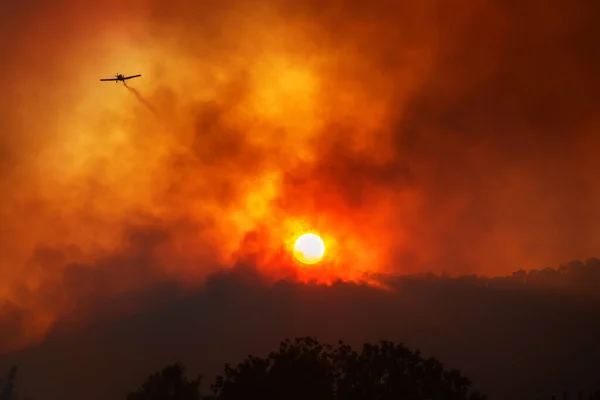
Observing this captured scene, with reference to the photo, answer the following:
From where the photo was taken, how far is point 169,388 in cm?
11244

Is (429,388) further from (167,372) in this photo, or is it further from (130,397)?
(130,397)

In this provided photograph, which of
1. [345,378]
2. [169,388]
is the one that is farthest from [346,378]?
[169,388]

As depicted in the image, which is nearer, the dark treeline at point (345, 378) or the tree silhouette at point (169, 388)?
the dark treeline at point (345, 378)

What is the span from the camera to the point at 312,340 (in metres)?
66.4

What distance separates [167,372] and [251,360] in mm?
57881

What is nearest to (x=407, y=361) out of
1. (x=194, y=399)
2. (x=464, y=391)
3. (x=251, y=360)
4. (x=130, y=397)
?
(x=464, y=391)

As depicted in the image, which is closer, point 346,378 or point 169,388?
point 346,378

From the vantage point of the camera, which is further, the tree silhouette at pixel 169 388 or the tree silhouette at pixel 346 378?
the tree silhouette at pixel 169 388

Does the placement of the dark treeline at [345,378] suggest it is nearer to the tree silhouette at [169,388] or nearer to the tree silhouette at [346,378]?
the tree silhouette at [346,378]

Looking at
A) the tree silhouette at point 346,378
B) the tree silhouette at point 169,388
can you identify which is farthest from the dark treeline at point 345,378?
the tree silhouette at point 169,388

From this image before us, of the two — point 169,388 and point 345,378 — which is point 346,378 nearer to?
point 345,378

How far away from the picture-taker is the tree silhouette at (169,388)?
110 meters

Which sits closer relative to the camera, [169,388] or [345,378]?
[345,378]

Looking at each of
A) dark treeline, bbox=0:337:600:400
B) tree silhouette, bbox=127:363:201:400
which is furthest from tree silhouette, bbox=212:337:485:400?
tree silhouette, bbox=127:363:201:400
